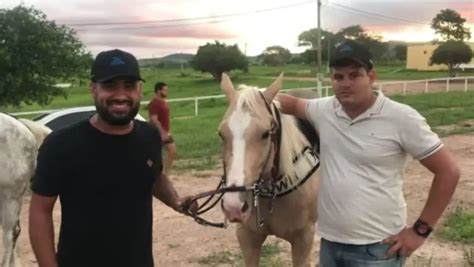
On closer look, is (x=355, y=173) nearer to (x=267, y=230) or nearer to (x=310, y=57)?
(x=267, y=230)

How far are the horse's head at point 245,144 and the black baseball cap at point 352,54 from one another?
507 millimetres

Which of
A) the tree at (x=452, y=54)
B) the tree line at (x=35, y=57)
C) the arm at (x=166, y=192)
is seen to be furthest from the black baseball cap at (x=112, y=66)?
the tree at (x=452, y=54)

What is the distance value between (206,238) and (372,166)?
4071mm

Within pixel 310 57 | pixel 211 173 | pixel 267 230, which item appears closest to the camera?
pixel 267 230

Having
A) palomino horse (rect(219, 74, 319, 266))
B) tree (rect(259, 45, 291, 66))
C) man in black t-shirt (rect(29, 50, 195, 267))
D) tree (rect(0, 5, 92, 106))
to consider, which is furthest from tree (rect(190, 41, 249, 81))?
man in black t-shirt (rect(29, 50, 195, 267))

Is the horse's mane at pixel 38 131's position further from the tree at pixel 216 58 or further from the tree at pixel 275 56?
the tree at pixel 275 56

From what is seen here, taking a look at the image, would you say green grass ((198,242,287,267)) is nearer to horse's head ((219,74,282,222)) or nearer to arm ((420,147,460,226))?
horse's head ((219,74,282,222))

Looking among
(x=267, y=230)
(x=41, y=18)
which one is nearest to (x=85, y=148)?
(x=267, y=230)

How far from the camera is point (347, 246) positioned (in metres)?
2.69

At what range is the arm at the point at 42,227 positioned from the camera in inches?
93.5

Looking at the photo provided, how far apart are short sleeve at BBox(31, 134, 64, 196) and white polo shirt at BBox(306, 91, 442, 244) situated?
1231 mm

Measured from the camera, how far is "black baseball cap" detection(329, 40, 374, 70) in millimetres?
2566

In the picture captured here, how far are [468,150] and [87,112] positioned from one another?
772 cm

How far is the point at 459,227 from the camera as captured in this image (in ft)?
20.5
